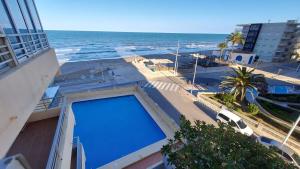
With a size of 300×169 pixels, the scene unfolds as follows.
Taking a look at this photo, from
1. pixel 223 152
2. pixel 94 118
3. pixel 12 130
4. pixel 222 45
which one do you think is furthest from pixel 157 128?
pixel 222 45

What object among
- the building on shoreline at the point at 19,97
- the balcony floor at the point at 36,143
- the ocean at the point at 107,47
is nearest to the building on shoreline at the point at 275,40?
the ocean at the point at 107,47

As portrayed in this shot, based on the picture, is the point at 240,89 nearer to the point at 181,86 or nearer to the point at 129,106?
the point at 181,86

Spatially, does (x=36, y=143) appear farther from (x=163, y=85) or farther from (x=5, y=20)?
(x=163, y=85)

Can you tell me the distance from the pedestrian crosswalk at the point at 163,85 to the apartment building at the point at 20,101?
63.0 feet

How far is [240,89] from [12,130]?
2019 centimetres

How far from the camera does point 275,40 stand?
45.7m

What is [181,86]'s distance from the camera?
86.5 feet

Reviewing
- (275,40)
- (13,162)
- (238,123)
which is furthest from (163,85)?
(275,40)

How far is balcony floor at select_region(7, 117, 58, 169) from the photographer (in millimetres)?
5012

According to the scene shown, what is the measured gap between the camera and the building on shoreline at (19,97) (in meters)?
3.15

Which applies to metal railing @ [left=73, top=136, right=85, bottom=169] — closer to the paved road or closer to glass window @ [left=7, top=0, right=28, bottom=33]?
glass window @ [left=7, top=0, right=28, bottom=33]

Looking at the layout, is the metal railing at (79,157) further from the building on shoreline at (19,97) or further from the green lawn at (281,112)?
the green lawn at (281,112)

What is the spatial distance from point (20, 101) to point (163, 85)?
23.5 m

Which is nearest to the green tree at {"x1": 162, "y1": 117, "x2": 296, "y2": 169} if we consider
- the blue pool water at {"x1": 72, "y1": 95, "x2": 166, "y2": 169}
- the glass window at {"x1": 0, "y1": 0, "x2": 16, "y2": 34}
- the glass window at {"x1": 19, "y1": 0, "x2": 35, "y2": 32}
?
the blue pool water at {"x1": 72, "y1": 95, "x2": 166, "y2": 169}
